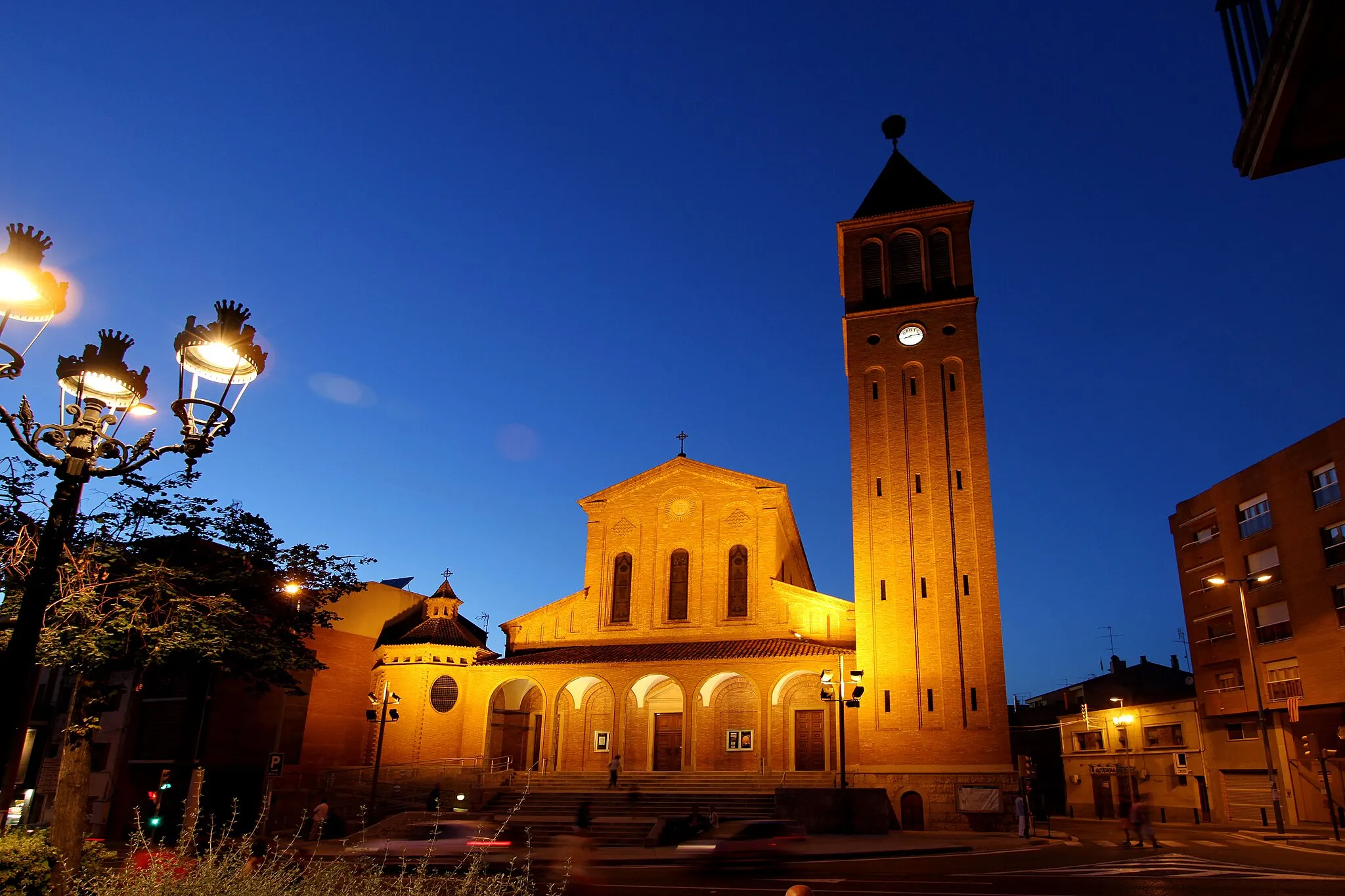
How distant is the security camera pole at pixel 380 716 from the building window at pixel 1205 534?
35987mm

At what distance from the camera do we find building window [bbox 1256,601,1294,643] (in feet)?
108

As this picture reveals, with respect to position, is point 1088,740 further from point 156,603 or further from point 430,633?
point 156,603

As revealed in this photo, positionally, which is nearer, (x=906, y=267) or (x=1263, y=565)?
(x=1263, y=565)

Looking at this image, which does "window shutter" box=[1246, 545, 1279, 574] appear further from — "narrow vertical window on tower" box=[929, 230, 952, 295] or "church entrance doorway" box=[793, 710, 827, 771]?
"church entrance doorway" box=[793, 710, 827, 771]

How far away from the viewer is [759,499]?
3741 cm

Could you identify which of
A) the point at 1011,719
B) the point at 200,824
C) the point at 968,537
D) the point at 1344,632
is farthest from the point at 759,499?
the point at 1011,719

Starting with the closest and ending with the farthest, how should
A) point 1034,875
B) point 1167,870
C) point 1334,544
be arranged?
1. point 1034,875
2. point 1167,870
3. point 1334,544

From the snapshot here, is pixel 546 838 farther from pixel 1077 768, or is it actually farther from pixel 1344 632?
pixel 1077 768

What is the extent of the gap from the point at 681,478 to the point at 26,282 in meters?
32.3

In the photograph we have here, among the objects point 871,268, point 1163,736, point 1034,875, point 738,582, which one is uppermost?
point 871,268

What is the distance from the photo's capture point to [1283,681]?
32.7 metres

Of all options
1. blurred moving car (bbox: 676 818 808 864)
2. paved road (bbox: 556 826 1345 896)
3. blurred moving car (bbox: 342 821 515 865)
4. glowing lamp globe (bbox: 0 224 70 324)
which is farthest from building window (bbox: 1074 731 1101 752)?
glowing lamp globe (bbox: 0 224 70 324)

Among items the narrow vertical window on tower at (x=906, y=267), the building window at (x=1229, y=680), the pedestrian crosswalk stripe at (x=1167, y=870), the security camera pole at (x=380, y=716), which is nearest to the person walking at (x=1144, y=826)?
the pedestrian crosswalk stripe at (x=1167, y=870)

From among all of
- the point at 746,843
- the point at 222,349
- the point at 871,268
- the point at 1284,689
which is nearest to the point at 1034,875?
the point at 746,843
